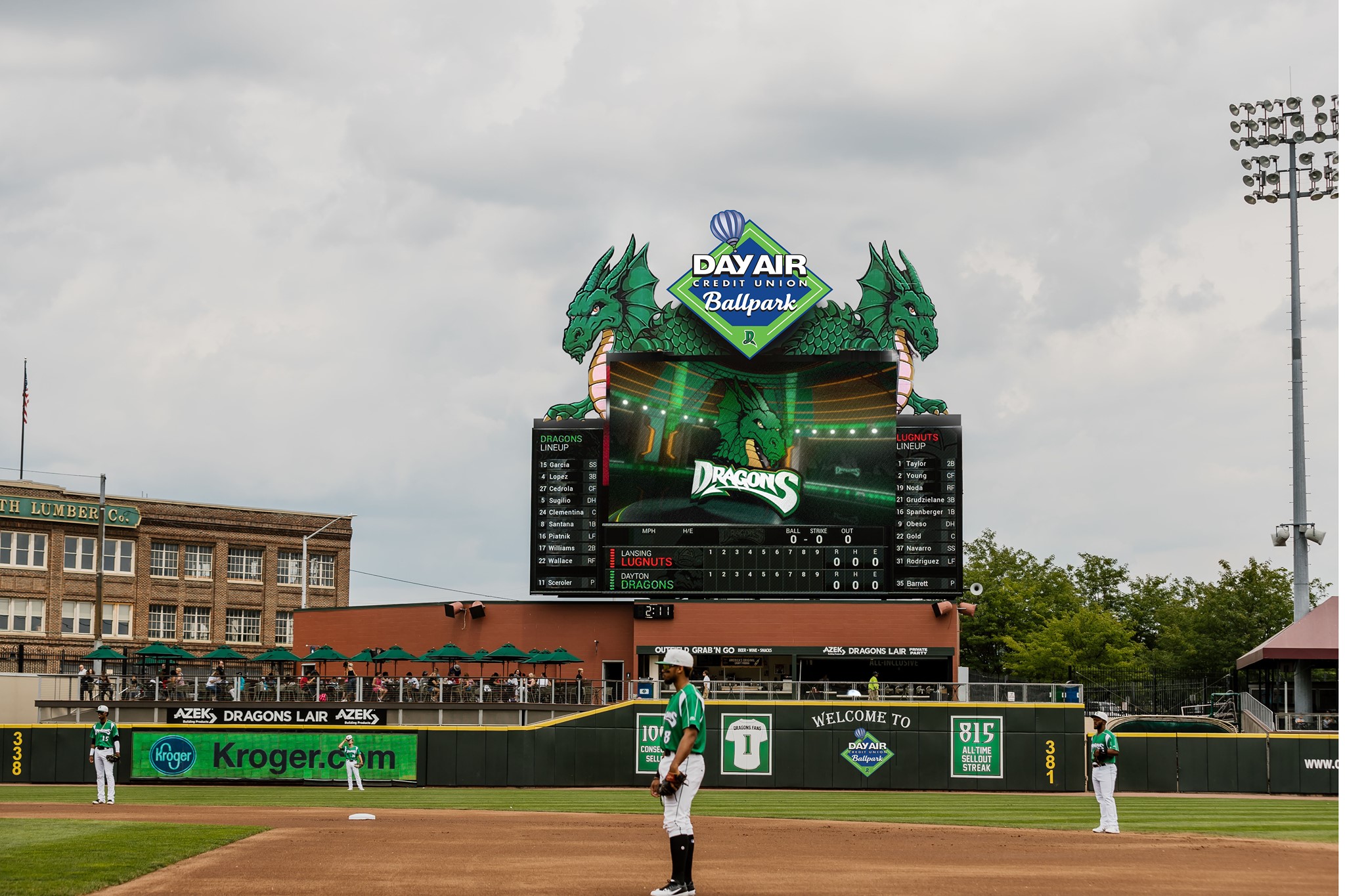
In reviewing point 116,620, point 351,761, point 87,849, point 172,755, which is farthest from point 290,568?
point 87,849

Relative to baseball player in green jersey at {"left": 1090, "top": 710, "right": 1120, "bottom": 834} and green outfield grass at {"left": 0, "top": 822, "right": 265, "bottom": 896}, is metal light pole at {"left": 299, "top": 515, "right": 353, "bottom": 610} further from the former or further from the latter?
baseball player in green jersey at {"left": 1090, "top": 710, "right": 1120, "bottom": 834}

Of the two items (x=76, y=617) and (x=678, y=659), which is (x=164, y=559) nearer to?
(x=76, y=617)

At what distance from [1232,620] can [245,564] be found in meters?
47.6

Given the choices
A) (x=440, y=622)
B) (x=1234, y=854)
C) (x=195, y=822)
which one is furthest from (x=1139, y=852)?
(x=440, y=622)

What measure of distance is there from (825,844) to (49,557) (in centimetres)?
5580

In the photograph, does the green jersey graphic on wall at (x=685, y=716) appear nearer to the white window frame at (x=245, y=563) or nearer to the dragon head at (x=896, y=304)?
the dragon head at (x=896, y=304)

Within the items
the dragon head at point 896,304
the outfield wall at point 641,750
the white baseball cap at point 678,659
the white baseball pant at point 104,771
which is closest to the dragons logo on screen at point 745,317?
the dragon head at point 896,304

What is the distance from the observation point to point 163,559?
228ft

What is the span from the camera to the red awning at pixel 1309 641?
3891 cm

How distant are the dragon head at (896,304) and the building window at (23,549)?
136 ft

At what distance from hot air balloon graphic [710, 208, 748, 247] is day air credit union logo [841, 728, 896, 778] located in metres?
14.8

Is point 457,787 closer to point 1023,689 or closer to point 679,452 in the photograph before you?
point 679,452

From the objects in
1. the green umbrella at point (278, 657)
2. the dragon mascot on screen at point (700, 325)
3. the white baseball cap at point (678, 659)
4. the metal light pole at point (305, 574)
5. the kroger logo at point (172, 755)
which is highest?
the dragon mascot on screen at point (700, 325)

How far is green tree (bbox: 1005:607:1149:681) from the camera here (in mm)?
68250
